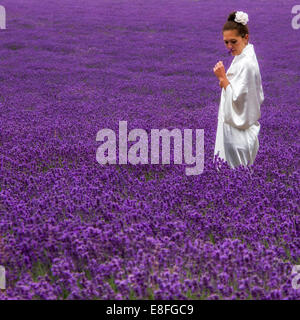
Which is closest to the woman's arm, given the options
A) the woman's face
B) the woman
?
the woman

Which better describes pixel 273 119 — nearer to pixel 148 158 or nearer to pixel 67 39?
pixel 148 158

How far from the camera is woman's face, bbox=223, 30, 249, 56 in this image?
4.67 meters

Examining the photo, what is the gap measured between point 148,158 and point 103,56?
35.0 ft

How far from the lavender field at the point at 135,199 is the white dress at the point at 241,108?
30 cm

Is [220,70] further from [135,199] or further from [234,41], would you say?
[135,199]

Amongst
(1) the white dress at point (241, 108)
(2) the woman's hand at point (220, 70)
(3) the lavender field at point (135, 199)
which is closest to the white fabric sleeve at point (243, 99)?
(1) the white dress at point (241, 108)

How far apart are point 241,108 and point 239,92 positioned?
182 millimetres

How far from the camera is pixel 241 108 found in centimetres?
484

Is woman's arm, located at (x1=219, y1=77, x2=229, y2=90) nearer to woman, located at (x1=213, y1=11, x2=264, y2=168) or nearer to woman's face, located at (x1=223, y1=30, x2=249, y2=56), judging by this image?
woman, located at (x1=213, y1=11, x2=264, y2=168)

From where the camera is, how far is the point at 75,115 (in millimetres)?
8914
